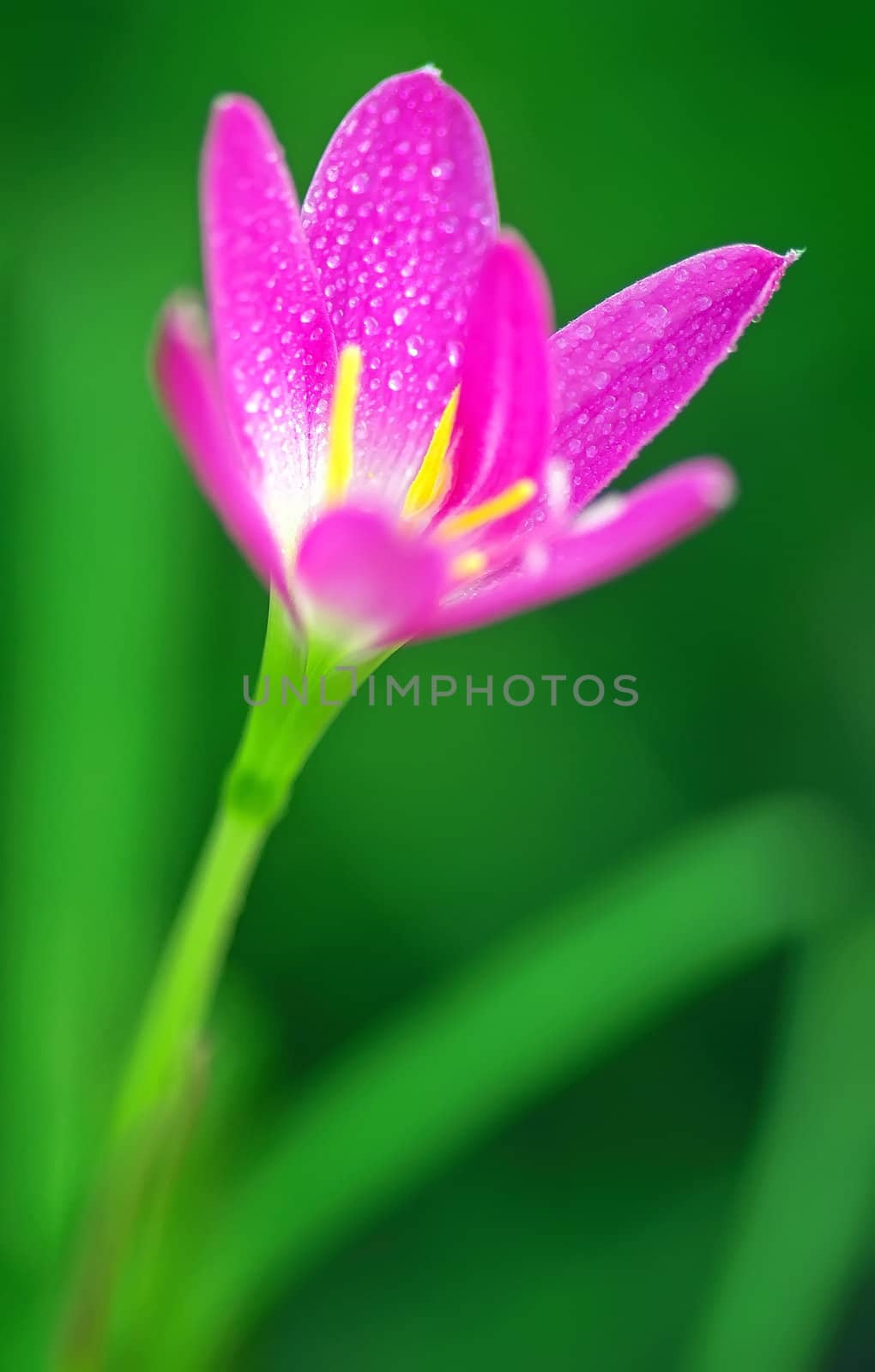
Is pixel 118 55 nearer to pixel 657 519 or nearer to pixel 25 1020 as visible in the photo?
pixel 25 1020

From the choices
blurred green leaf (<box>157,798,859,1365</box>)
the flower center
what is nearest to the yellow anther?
the flower center

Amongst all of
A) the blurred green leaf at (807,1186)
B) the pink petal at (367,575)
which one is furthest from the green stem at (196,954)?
the blurred green leaf at (807,1186)

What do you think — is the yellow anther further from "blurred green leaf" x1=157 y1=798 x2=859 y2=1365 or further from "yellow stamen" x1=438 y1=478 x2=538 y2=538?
"blurred green leaf" x1=157 y1=798 x2=859 y2=1365

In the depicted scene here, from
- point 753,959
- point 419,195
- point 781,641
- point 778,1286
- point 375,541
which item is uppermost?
point 781,641

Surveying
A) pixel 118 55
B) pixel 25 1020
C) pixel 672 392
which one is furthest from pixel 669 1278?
pixel 118 55

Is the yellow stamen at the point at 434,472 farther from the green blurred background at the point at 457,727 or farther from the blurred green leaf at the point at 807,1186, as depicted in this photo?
the blurred green leaf at the point at 807,1186

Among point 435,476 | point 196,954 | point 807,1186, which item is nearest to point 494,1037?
point 807,1186
